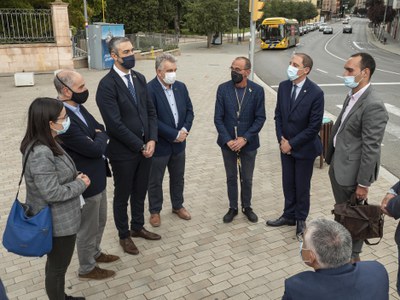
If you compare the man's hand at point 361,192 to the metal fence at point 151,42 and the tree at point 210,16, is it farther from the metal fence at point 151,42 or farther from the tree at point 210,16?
the tree at point 210,16

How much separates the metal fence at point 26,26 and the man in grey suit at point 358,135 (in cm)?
1649

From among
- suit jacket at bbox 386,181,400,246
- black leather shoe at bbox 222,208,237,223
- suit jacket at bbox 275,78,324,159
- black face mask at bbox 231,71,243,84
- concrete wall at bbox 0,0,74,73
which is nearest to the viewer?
suit jacket at bbox 386,181,400,246

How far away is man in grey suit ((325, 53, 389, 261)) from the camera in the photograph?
3.75m

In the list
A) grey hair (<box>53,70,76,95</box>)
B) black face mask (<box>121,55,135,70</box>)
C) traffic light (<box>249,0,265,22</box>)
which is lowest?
grey hair (<box>53,70,76,95</box>)

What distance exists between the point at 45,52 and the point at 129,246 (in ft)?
52.7

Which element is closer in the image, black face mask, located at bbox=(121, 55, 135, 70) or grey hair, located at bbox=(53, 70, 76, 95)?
grey hair, located at bbox=(53, 70, 76, 95)

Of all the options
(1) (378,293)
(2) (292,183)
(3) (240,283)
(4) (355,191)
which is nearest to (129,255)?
(3) (240,283)

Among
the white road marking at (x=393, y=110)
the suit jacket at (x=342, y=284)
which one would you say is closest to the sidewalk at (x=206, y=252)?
the suit jacket at (x=342, y=284)

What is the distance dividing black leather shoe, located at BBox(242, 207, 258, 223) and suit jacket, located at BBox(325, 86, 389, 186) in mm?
1513

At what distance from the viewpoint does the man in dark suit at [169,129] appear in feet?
16.2

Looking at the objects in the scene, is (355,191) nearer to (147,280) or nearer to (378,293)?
(378,293)

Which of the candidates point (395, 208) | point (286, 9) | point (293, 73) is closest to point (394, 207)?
point (395, 208)

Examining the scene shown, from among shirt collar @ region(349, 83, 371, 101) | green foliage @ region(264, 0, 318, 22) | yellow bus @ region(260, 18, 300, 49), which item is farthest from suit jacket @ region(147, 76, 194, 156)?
green foliage @ region(264, 0, 318, 22)

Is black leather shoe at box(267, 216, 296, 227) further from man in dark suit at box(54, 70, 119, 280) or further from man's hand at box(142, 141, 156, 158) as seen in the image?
man in dark suit at box(54, 70, 119, 280)
